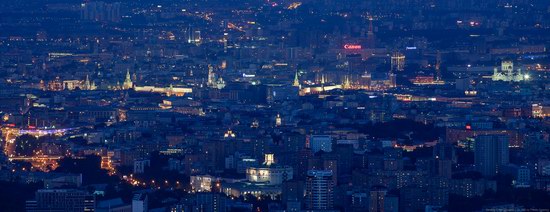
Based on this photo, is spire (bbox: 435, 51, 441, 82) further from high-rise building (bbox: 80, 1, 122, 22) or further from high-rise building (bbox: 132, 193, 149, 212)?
high-rise building (bbox: 132, 193, 149, 212)

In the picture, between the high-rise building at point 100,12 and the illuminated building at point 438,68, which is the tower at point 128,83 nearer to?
the illuminated building at point 438,68

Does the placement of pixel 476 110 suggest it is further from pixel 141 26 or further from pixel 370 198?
pixel 141 26

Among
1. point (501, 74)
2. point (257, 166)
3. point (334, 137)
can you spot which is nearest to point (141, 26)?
point (501, 74)

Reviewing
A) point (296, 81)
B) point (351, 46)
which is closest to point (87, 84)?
point (296, 81)

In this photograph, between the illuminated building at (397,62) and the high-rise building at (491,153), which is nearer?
the high-rise building at (491,153)

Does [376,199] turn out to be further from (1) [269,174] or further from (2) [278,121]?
(2) [278,121]

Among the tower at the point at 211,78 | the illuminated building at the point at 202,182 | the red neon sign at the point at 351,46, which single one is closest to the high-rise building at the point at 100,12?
the red neon sign at the point at 351,46
